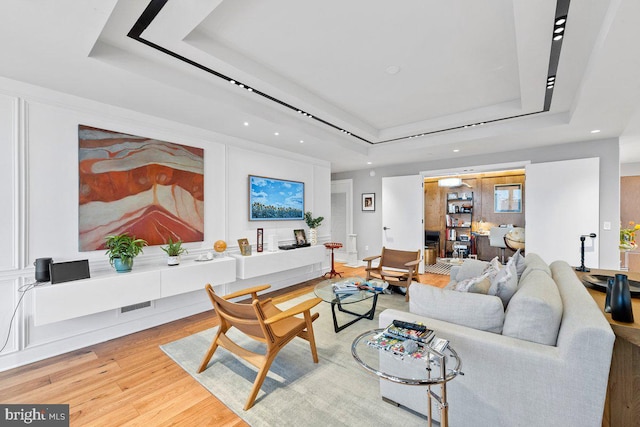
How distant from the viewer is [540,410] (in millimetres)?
1350

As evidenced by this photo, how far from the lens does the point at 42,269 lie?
242 centimetres

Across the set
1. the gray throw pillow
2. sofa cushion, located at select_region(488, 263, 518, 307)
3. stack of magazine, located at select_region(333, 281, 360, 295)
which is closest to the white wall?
stack of magazine, located at select_region(333, 281, 360, 295)

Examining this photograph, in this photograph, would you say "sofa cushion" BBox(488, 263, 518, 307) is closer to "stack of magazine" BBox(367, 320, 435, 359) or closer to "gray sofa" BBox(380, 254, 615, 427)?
"gray sofa" BBox(380, 254, 615, 427)

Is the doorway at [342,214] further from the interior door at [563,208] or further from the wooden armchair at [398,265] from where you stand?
the interior door at [563,208]

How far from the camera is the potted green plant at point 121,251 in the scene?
9.07 ft

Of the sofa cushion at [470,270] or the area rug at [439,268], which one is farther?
the area rug at [439,268]

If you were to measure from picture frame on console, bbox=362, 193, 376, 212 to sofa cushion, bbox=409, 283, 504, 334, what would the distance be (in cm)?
472

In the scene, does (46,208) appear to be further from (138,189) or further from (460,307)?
(460,307)

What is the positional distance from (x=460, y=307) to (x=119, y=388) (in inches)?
101

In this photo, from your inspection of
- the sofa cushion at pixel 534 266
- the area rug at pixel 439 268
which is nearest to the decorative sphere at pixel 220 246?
the sofa cushion at pixel 534 266

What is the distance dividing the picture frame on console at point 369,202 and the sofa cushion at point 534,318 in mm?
4972

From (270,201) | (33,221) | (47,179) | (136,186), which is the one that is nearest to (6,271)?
(33,221)

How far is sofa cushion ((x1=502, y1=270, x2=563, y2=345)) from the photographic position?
1.46m

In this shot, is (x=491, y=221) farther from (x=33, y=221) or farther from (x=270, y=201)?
(x=33, y=221)
